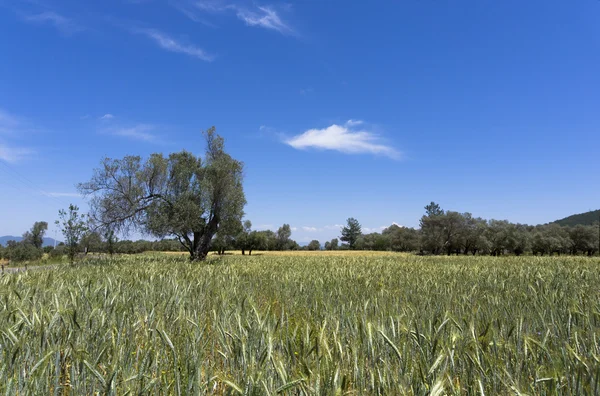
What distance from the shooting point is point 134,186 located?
22188 mm

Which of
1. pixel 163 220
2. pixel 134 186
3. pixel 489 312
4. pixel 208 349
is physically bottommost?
pixel 208 349

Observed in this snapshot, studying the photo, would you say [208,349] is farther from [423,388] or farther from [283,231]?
[283,231]

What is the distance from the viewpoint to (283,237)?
115688mm

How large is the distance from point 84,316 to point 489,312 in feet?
16.7

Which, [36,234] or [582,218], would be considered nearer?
[36,234]

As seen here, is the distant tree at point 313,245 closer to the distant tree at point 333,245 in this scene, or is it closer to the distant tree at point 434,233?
the distant tree at point 333,245

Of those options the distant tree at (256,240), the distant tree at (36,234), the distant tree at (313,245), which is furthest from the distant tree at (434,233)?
the distant tree at (36,234)

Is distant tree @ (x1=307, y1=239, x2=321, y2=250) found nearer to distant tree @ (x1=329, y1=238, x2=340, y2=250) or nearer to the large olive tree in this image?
distant tree @ (x1=329, y1=238, x2=340, y2=250)

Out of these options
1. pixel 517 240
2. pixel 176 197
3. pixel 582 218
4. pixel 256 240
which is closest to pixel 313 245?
pixel 256 240

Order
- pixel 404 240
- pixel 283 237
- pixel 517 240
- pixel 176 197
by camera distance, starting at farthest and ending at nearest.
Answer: pixel 283 237, pixel 404 240, pixel 517 240, pixel 176 197

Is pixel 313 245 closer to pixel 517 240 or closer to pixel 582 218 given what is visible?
pixel 517 240

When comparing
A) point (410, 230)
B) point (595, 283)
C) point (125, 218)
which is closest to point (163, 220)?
point (125, 218)

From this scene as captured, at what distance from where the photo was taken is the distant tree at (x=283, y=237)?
113875 millimetres

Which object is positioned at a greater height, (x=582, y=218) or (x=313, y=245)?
(x=582, y=218)
